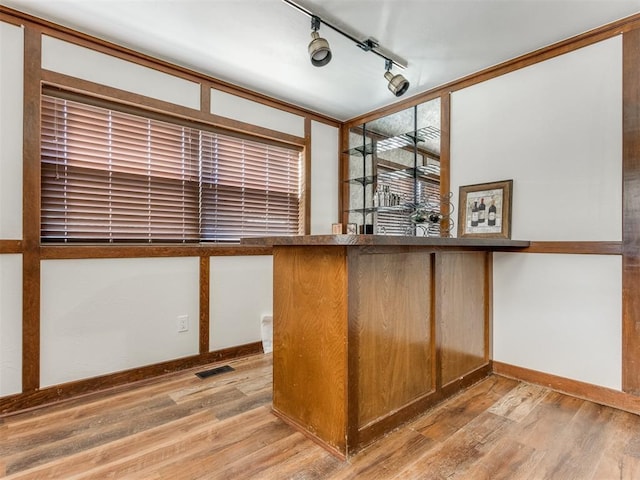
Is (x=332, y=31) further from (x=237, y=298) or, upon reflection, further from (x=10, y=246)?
(x=10, y=246)

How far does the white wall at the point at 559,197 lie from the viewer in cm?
224

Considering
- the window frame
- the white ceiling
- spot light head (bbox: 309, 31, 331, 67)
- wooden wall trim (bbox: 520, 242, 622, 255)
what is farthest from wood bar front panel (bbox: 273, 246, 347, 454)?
wooden wall trim (bbox: 520, 242, 622, 255)

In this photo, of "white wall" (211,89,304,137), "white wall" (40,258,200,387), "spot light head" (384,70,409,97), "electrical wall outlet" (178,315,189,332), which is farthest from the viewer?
"white wall" (211,89,304,137)

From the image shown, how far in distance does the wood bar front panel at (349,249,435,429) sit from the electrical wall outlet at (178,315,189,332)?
1704 mm

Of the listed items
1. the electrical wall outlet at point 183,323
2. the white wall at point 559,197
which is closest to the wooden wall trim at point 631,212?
the white wall at point 559,197

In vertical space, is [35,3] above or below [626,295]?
above

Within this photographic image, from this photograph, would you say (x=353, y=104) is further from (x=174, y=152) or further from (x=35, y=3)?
(x=35, y=3)

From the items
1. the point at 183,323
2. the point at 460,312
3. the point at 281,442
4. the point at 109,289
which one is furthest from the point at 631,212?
the point at 109,289

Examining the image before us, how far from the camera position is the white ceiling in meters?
2.09

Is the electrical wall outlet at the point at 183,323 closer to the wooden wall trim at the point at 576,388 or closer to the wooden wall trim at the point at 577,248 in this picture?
the wooden wall trim at the point at 576,388

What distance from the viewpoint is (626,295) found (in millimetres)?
2178

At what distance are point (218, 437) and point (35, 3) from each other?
274 centimetres

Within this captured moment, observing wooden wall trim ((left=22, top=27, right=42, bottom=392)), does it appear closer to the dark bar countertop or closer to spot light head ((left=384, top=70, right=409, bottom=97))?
the dark bar countertop

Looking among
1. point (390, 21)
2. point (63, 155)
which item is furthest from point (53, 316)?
point (390, 21)
